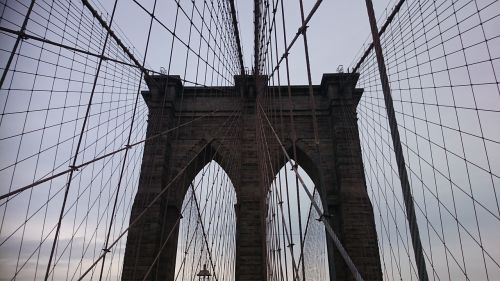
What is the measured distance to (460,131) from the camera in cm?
592

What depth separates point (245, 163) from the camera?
12.8 metres

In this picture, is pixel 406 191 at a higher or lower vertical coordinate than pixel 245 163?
lower

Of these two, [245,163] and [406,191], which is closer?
[406,191]

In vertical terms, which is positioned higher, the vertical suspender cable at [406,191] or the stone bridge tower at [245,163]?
the stone bridge tower at [245,163]

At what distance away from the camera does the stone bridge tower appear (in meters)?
11.0

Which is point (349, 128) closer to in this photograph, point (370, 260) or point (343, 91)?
point (343, 91)

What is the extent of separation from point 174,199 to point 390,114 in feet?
39.1

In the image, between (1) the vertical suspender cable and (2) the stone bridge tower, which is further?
(2) the stone bridge tower

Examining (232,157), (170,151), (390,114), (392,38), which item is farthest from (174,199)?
(390,114)

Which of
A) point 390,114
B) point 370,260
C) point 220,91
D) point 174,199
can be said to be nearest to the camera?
point 390,114

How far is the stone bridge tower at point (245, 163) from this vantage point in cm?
1105

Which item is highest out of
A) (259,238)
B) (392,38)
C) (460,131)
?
(392,38)

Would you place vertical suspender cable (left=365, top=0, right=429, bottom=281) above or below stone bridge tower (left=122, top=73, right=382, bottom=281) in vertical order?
below

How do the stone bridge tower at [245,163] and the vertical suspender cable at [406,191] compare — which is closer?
the vertical suspender cable at [406,191]
